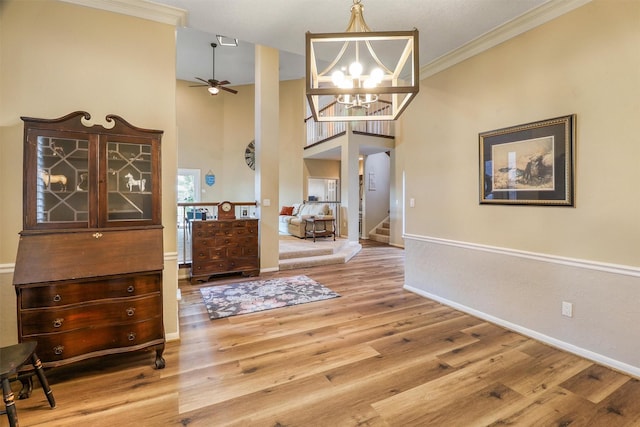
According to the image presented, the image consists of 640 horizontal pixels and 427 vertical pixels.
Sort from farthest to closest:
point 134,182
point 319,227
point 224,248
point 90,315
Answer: point 319,227, point 224,248, point 134,182, point 90,315

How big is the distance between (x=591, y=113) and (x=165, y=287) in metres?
3.92

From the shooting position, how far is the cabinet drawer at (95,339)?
1.87 m

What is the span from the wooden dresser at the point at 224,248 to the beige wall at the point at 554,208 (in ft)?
9.50

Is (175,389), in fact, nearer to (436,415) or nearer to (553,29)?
(436,415)

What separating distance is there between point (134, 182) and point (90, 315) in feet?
3.35

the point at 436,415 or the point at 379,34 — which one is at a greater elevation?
the point at 379,34

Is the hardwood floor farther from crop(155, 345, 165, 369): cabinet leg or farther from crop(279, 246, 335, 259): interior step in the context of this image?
crop(279, 246, 335, 259): interior step

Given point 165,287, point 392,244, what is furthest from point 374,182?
point 165,287

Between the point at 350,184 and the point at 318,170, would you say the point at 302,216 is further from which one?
the point at 318,170

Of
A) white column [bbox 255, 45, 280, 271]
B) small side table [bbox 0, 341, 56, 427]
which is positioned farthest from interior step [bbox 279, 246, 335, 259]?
small side table [bbox 0, 341, 56, 427]

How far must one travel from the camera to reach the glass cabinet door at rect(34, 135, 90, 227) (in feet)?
6.63

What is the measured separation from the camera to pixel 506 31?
282 cm

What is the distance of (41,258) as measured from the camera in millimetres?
1886

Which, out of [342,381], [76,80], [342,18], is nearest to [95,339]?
[342,381]
